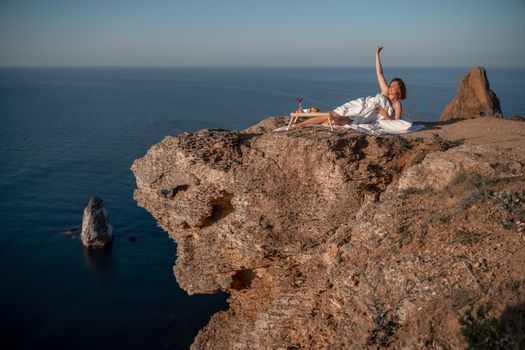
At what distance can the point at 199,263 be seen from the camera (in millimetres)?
13578

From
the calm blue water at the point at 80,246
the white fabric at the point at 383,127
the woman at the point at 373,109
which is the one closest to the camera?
the white fabric at the point at 383,127

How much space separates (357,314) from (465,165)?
207 inches

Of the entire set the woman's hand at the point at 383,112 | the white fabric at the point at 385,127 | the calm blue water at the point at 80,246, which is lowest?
the calm blue water at the point at 80,246

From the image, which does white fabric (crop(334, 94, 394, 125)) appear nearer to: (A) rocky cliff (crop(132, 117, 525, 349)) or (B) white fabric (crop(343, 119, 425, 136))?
(B) white fabric (crop(343, 119, 425, 136))

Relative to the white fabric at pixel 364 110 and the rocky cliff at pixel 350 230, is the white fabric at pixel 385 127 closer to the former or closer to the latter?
the white fabric at pixel 364 110

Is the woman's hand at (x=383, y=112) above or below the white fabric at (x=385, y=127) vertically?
above

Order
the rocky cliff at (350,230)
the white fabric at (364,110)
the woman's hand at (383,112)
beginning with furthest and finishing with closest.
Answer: the woman's hand at (383,112) → the white fabric at (364,110) → the rocky cliff at (350,230)

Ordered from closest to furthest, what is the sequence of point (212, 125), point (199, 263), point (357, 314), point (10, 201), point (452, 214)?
point (357, 314), point (452, 214), point (199, 263), point (10, 201), point (212, 125)

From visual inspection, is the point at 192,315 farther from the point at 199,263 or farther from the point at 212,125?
the point at 212,125

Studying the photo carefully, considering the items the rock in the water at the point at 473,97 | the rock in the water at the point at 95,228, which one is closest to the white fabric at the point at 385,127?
the rock in the water at the point at 473,97

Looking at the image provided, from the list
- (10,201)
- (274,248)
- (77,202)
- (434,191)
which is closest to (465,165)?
(434,191)

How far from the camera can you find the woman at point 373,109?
44.7 feet

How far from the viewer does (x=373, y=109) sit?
13.9 metres

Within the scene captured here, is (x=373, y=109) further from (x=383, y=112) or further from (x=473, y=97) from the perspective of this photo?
(x=473, y=97)
